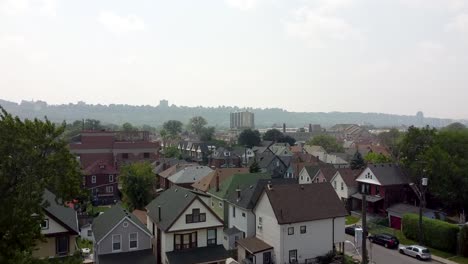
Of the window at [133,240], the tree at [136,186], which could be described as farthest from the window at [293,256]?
the tree at [136,186]

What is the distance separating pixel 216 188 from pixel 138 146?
49994mm

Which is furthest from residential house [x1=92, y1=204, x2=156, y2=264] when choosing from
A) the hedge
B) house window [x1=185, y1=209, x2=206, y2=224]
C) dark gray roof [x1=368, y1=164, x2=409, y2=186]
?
dark gray roof [x1=368, y1=164, x2=409, y2=186]

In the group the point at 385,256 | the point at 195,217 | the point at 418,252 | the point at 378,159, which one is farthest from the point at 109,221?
the point at 378,159

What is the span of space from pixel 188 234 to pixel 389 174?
3359cm

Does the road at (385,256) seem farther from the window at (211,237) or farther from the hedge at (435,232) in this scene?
the window at (211,237)

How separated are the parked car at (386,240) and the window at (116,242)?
943 inches

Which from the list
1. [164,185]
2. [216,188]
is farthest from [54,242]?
[164,185]

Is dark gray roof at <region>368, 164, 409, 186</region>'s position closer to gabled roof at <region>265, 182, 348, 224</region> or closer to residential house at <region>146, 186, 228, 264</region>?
gabled roof at <region>265, 182, 348, 224</region>

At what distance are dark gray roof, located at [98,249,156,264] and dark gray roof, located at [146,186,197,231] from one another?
249 cm

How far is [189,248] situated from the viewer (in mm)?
34000

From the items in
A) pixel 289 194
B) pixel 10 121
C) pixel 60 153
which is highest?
pixel 10 121

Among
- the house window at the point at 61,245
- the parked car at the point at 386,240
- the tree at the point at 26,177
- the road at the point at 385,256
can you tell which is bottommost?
the road at the point at 385,256

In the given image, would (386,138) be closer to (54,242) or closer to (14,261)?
(54,242)

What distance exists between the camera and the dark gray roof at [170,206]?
112ft
